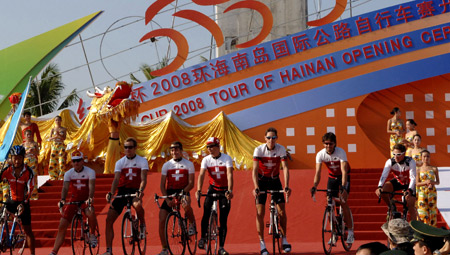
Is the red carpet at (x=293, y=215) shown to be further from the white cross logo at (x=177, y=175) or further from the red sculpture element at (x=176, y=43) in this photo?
the red sculpture element at (x=176, y=43)

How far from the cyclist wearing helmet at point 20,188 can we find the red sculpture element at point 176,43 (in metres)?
9.86

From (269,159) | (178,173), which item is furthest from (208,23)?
(178,173)

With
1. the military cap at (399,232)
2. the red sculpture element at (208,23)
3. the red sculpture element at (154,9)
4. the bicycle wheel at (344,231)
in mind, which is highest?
the red sculpture element at (154,9)

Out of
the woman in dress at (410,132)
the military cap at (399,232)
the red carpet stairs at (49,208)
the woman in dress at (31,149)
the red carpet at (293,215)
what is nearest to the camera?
the military cap at (399,232)

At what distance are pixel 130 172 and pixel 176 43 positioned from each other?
1042 cm

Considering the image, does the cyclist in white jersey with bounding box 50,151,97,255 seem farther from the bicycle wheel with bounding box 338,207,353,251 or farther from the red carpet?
the bicycle wheel with bounding box 338,207,353,251

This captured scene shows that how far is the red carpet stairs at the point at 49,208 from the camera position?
13305 mm

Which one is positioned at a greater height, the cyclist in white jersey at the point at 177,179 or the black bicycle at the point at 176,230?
the cyclist in white jersey at the point at 177,179

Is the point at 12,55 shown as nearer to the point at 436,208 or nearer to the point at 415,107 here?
the point at 415,107

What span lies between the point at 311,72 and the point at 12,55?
885cm

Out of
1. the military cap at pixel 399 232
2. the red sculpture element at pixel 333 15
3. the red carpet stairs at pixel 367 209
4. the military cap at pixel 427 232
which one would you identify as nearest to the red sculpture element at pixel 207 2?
the red sculpture element at pixel 333 15

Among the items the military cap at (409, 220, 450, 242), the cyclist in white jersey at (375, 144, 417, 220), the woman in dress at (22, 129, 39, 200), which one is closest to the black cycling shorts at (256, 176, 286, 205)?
the cyclist in white jersey at (375, 144, 417, 220)

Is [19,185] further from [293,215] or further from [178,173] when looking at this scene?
[293,215]

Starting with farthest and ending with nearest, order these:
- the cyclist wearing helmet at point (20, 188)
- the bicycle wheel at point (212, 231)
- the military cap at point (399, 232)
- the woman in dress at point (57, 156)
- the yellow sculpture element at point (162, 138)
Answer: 1. the yellow sculpture element at point (162, 138)
2. the woman in dress at point (57, 156)
3. the cyclist wearing helmet at point (20, 188)
4. the bicycle wheel at point (212, 231)
5. the military cap at point (399, 232)
